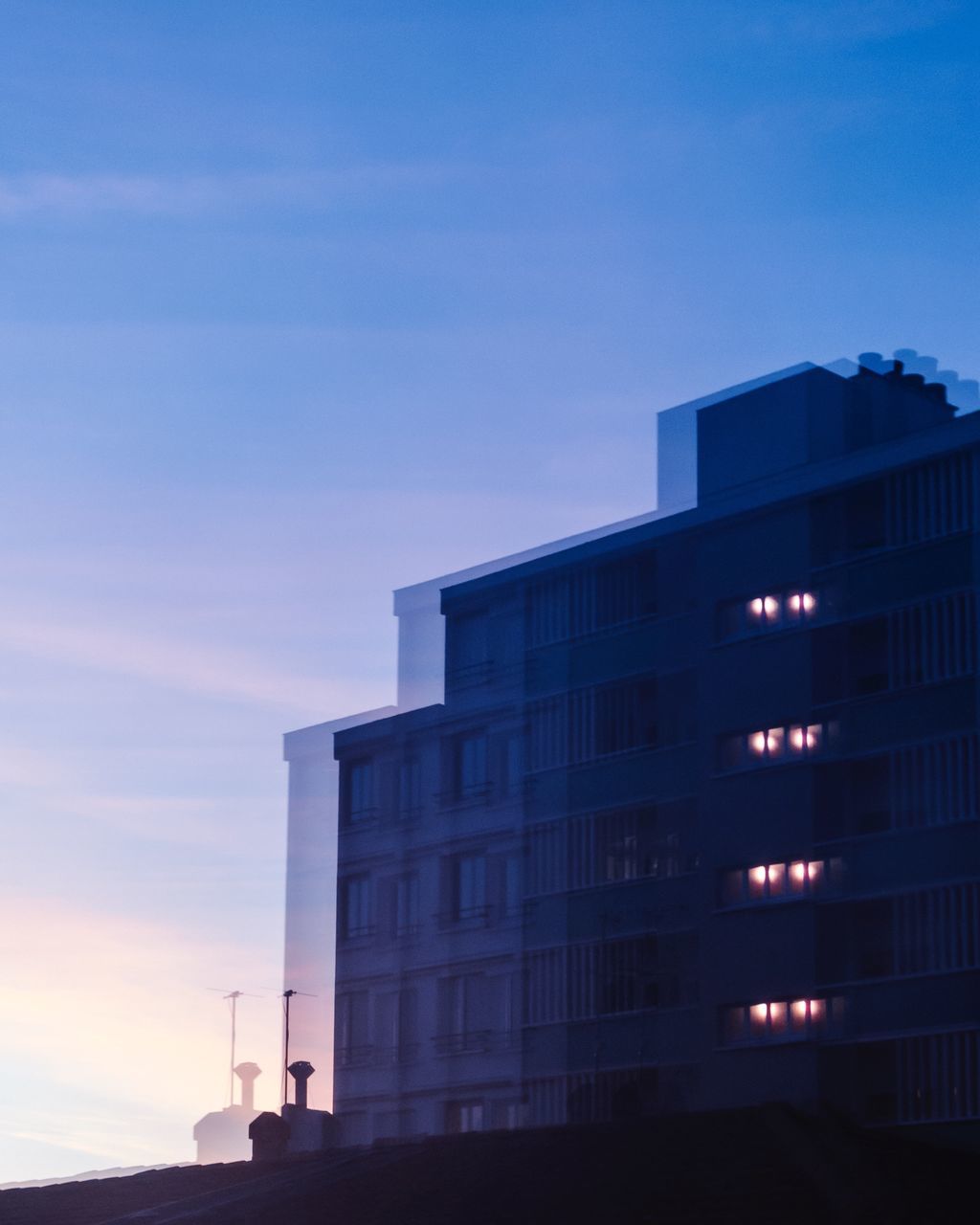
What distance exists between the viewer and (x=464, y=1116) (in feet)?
184

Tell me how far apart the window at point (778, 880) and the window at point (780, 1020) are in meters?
2.34

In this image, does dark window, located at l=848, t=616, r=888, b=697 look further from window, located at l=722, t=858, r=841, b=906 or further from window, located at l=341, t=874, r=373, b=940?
window, located at l=341, t=874, r=373, b=940

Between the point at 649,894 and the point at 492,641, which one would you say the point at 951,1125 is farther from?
the point at 492,641

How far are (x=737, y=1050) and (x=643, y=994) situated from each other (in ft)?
10.6

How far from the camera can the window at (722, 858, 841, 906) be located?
1837 inches

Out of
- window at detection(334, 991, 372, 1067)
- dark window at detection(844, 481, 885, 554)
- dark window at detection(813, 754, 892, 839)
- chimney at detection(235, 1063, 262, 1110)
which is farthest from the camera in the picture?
chimney at detection(235, 1063, 262, 1110)

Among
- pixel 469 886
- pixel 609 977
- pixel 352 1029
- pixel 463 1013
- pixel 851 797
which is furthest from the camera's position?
pixel 352 1029

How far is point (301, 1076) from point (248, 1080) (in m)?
86.0

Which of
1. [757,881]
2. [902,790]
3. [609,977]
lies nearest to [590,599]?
[757,881]

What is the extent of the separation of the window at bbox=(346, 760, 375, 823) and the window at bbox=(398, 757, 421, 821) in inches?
48.1

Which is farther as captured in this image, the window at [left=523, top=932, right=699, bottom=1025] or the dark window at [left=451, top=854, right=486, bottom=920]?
the dark window at [left=451, top=854, right=486, bottom=920]

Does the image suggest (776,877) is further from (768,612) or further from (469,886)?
(469,886)

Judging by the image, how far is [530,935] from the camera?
53.7m

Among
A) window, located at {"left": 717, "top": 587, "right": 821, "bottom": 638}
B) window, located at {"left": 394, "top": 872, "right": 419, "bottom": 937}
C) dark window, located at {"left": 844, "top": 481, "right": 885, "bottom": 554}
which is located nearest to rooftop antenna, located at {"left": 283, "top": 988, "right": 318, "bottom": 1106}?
window, located at {"left": 394, "top": 872, "right": 419, "bottom": 937}
